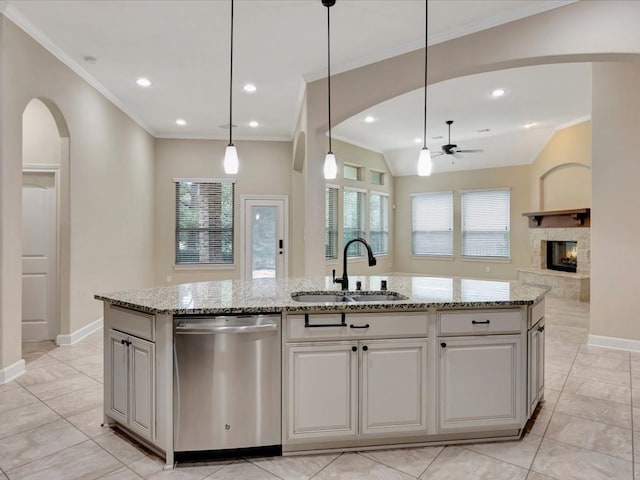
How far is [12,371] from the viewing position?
3395 mm

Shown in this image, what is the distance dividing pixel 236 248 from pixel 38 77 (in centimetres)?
445

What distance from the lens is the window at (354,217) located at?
881cm

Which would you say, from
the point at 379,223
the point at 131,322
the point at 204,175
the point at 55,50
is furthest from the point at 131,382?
the point at 379,223

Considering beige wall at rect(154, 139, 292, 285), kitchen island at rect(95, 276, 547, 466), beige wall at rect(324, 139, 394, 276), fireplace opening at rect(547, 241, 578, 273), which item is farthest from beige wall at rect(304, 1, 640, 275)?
fireplace opening at rect(547, 241, 578, 273)

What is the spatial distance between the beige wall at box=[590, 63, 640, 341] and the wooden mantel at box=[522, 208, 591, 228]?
384cm

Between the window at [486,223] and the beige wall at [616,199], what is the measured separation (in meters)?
5.03

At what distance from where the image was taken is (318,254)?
15.0 ft

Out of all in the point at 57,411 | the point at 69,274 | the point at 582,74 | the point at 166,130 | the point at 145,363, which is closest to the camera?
the point at 145,363

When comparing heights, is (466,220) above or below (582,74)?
below

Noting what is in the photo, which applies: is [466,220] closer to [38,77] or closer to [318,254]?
[318,254]

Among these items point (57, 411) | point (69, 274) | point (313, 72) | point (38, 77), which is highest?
point (313, 72)

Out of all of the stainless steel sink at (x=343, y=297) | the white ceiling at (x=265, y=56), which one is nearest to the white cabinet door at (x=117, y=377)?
the stainless steel sink at (x=343, y=297)

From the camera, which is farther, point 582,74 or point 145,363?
point 582,74

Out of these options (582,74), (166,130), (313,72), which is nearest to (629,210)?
(582,74)
